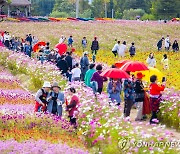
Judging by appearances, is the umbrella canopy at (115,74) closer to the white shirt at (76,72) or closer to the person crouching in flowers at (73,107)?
the person crouching in flowers at (73,107)

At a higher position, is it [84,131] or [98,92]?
[98,92]

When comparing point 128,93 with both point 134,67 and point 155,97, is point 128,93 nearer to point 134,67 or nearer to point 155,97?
point 155,97

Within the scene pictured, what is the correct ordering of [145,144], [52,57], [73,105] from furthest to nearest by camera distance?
1. [52,57]
2. [73,105]
3. [145,144]

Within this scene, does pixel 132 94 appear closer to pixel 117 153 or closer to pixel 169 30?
pixel 117 153

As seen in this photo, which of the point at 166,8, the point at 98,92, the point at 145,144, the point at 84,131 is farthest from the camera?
the point at 166,8

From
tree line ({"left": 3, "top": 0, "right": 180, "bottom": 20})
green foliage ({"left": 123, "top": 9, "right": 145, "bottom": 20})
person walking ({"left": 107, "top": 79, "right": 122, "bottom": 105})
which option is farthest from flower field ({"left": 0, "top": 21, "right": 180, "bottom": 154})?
green foliage ({"left": 123, "top": 9, "right": 145, "bottom": 20})

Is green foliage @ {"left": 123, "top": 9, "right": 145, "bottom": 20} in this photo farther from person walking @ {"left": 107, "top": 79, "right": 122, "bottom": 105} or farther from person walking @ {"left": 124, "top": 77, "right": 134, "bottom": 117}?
person walking @ {"left": 107, "top": 79, "right": 122, "bottom": 105}

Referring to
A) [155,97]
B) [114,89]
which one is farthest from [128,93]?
[155,97]

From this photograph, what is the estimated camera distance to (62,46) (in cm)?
2622

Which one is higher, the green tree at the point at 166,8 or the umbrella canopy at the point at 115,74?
the green tree at the point at 166,8

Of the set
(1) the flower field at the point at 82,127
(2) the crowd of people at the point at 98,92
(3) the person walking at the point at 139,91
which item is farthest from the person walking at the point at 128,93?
(1) the flower field at the point at 82,127

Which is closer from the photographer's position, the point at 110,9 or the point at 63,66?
the point at 63,66

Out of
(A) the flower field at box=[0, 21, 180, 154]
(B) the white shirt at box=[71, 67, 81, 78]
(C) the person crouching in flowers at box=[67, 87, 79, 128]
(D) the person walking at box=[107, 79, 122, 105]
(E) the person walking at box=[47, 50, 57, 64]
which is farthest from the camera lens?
(E) the person walking at box=[47, 50, 57, 64]

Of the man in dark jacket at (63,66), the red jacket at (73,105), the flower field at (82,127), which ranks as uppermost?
the man in dark jacket at (63,66)
